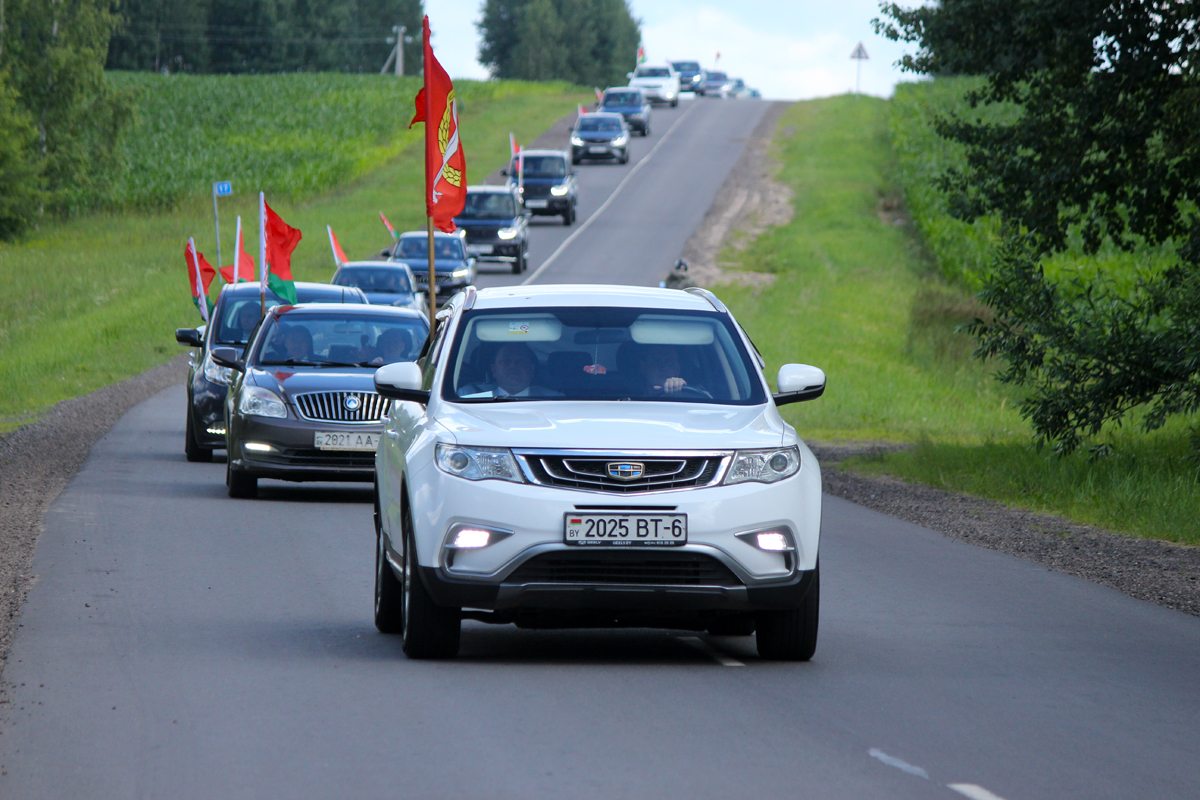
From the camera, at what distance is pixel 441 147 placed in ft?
69.0

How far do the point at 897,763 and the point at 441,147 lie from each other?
50.9 feet

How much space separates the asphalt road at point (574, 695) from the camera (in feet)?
20.1

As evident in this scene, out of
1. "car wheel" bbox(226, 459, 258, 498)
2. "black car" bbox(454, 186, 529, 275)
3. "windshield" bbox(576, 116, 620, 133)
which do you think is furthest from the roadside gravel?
"windshield" bbox(576, 116, 620, 133)

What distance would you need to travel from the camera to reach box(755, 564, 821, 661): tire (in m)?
8.33

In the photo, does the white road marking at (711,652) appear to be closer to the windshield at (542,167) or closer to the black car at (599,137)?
the windshield at (542,167)

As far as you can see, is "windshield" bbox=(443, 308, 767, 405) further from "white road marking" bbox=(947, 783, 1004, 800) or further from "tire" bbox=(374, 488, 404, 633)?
"white road marking" bbox=(947, 783, 1004, 800)

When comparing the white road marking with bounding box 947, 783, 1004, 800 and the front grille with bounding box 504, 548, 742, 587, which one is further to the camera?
the front grille with bounding box 504, 548, 742, 587

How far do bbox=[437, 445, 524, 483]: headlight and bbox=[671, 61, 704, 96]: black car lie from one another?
317ft

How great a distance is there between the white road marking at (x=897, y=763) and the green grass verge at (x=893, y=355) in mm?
8251

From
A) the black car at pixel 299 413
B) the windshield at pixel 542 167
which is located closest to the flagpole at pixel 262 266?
the black car at pixel 299 413

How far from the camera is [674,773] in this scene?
20.1 ft

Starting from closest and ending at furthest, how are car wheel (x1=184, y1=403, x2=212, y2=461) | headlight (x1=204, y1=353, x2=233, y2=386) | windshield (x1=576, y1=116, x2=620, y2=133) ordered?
headlight (x1=204, y1=353, x2=233, y2=386) < car wheel (x1=184, y1=403, x2=212, y2=461) < windshield (x1=576, y1=116, x2=620, y2=133)

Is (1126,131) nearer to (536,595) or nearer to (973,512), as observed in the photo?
(973,512)

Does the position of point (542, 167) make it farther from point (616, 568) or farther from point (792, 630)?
Answer: point (616, 568)
